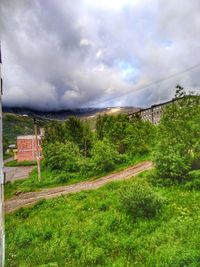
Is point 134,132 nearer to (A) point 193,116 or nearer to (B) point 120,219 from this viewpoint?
(A) point 193,116

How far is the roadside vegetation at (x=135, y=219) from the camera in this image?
42.9ft

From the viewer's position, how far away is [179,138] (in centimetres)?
2194

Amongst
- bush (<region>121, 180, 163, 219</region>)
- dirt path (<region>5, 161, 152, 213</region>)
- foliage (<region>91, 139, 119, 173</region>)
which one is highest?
foliage (<region>91, 139, 119, 173</region>)

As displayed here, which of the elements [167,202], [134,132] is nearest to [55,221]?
[167,202]

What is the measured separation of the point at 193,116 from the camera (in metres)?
22.0

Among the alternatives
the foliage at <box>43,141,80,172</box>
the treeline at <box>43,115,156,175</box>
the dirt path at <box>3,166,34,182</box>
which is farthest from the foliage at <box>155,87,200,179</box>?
the dirt path at <box>3,166,34,182</box>

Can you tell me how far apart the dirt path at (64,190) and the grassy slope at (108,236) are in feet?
19.5

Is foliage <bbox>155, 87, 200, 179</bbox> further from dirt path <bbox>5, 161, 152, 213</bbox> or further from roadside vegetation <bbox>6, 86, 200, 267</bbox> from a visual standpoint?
dirt path <bbox>5, 161, 152, 213</bbox>

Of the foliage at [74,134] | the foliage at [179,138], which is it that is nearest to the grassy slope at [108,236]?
the foliage at [179,138]

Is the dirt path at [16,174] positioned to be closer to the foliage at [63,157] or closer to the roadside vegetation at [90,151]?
the roadside vegetation at [90,151]

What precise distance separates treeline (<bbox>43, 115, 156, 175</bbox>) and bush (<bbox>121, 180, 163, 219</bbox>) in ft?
48.3

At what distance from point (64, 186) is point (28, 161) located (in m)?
38.6

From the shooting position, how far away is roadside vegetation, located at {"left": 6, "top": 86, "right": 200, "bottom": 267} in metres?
13.1

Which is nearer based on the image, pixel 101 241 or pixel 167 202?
pixel 101 241
